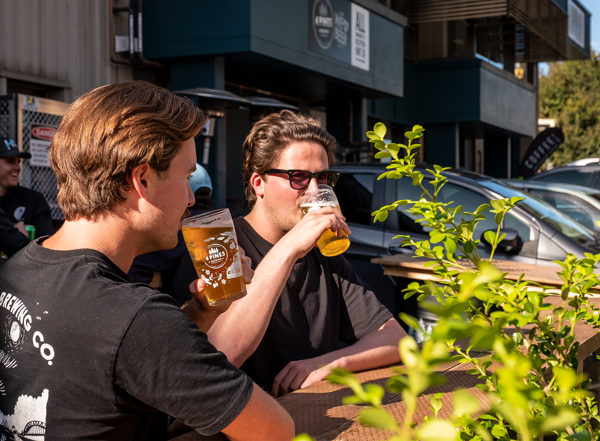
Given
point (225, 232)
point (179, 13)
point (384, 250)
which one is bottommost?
point (384, 250)

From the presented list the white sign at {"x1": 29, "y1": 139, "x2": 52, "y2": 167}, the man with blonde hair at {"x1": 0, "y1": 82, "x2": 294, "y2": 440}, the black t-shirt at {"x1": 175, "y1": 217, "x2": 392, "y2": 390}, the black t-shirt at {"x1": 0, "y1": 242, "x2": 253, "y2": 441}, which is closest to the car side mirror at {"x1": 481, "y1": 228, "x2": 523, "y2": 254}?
the black t-shirt at {"x1": 175, "y1": 217, "x2": 392, "y2": 390}

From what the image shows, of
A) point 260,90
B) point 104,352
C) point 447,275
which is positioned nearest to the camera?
point 104,352

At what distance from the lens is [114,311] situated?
3.49 ft

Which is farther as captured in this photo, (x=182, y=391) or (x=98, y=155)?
(x=98, y=155)

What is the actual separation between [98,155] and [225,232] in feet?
1.55

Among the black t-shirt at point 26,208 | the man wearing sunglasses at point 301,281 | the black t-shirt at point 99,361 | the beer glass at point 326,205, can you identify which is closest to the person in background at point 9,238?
the black t-shirt at point 26,208

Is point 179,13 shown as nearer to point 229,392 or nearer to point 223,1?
point 223,1

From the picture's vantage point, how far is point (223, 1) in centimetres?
796

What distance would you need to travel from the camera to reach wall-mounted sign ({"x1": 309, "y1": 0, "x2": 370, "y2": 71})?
9359 mm

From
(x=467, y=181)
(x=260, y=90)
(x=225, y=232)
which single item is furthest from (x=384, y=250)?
(x=260, y=90)

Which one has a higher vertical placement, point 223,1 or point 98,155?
point 223,1

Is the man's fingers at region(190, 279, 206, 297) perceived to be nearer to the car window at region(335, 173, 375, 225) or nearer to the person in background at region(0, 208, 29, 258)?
the person in background at region(0, 208, 29, 258)

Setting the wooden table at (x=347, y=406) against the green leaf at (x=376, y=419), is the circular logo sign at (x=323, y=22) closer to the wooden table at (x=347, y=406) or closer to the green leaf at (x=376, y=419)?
the wooden table at (x=347, y=406)

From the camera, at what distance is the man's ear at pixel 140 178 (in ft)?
4.09
